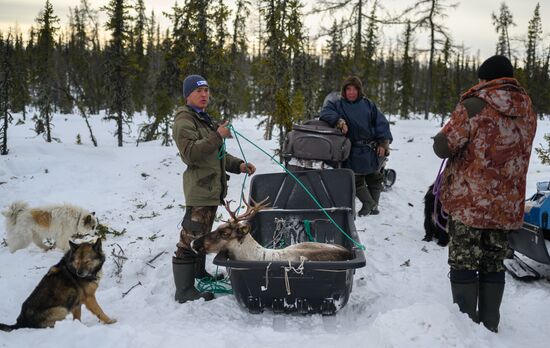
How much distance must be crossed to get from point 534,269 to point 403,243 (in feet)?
6.05

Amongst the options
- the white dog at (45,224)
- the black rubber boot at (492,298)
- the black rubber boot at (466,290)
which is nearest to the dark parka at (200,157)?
the black rubber boot at (466,290)

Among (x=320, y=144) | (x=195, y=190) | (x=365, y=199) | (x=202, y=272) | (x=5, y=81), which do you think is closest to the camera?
(x=195, y=190)

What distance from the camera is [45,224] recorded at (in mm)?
6625

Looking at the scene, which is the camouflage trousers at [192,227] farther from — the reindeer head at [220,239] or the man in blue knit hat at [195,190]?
the reindeer head at [220,239]

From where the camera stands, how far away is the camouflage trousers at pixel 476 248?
134 inches

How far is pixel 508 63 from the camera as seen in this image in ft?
10.8

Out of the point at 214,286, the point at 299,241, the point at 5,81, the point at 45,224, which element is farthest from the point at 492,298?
the point at 5,81

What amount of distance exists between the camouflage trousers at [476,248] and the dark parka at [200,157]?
2.25 m

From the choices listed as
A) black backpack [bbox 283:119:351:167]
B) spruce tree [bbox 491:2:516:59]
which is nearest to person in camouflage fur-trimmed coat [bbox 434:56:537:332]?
black backpack [bbox 283:119:351:167]

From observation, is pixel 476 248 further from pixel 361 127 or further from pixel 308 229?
pixel 361 127

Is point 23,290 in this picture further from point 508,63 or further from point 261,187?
point 508,63

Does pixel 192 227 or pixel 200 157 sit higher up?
pixel 200 157

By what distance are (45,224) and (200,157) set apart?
399 centimetres

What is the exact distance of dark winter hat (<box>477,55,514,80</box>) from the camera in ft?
10.8
